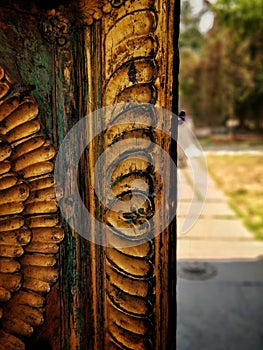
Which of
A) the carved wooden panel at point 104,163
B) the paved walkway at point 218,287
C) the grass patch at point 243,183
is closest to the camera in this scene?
the carved wooden panel at point 104,163

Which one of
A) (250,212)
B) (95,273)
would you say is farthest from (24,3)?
(250,212)

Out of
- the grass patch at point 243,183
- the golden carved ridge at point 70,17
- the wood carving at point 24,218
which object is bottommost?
the grass patch at point 243,183

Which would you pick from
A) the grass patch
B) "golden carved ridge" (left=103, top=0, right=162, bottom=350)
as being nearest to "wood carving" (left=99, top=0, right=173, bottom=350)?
"golden carved ridge" (left=103, top=0, right=162, bottom=350)

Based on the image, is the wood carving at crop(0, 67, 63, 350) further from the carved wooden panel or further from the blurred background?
the blurred background

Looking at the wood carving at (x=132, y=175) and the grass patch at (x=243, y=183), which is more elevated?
the wood carving at (x=132, y=175)

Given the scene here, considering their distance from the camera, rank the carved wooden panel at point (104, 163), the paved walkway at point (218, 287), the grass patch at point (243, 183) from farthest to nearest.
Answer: the grass patch at point (243, 183) < the paved walkway at point (218, 287) < the carved wooden panel at point (104, 163)

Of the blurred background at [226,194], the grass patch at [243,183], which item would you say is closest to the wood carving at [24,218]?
the blurred background at [226,194]

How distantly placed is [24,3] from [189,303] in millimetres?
2857

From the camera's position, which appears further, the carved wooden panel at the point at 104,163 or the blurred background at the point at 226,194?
the blurred background at the point at 226,194

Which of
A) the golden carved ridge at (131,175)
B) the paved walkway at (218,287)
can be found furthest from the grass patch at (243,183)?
the golden carved ridge at (131,175)

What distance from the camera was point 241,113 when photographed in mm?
19250

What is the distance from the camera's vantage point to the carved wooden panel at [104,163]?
86cm

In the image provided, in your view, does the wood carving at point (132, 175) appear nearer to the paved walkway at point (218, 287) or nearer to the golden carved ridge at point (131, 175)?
the golden carved ridge at point (131, 175)

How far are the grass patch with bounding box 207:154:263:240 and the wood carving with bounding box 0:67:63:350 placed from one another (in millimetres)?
4398
